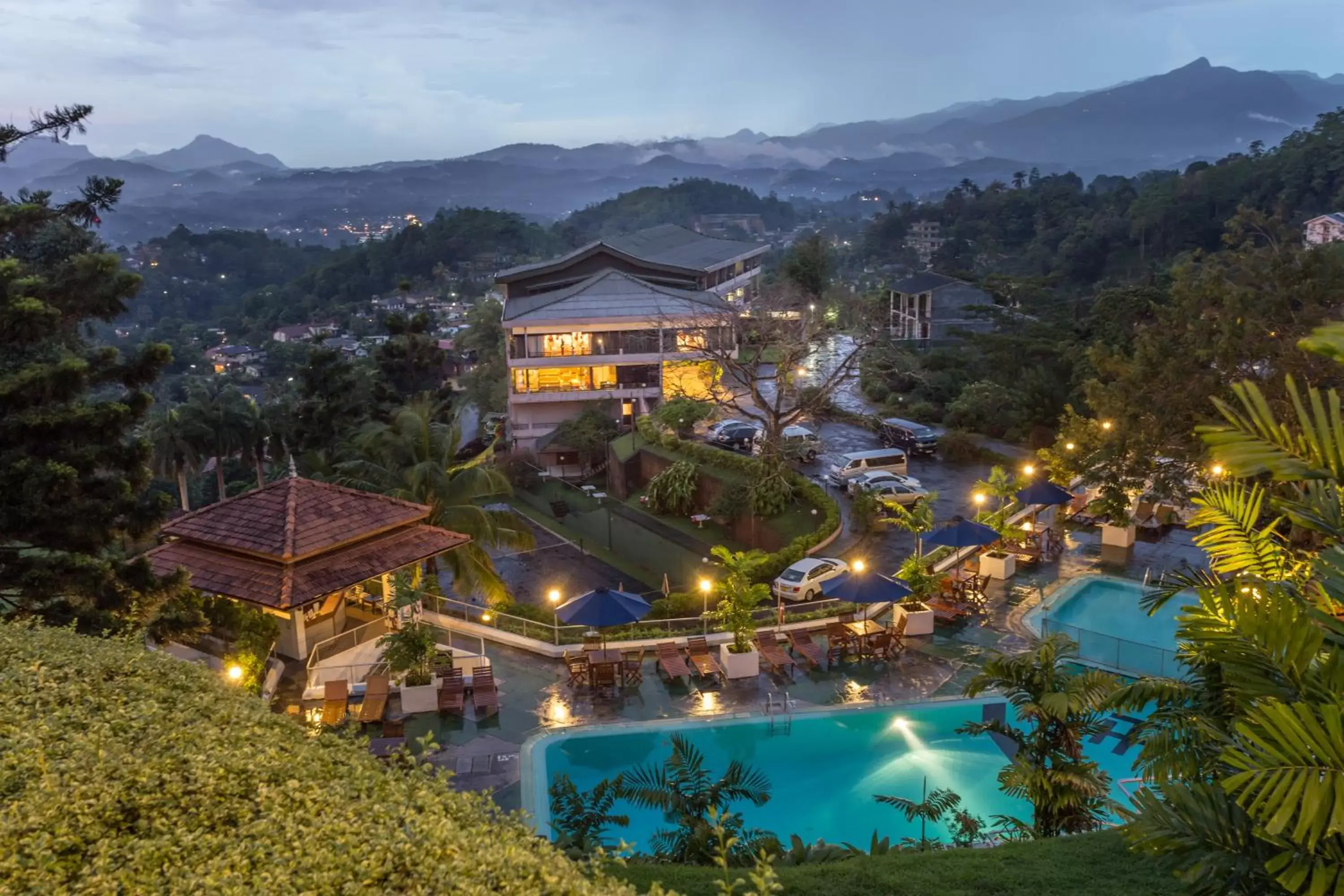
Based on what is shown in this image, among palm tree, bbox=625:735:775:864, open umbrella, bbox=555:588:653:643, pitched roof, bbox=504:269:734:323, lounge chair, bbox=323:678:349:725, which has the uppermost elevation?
pitched roof, bbox=504:269:734:323

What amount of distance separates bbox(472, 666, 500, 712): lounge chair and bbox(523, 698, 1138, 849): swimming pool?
1.08 meters

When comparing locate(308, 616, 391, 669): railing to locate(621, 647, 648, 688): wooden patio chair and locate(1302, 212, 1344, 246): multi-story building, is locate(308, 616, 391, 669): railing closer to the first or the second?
locate(621, 647, 648, 688): wooden patio chair

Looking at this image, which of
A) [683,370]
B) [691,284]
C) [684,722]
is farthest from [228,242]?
[684,722]

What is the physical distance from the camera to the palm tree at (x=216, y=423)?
3036 centimetres

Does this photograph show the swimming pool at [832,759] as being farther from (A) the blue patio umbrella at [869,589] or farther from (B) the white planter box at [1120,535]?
(B) the white planter box at [1120,535]

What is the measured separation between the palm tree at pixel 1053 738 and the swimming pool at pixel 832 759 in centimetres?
207

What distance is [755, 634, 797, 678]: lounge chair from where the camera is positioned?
15.2m

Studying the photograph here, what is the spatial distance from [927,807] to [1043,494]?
12199 mm

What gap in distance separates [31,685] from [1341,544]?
794cm

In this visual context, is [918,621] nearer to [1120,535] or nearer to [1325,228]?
[1120,535]

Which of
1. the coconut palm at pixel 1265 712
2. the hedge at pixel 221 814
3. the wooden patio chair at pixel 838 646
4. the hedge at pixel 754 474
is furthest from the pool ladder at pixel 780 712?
the hedge at pixel 221 814

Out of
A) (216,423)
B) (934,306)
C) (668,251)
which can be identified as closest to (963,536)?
(216,423)

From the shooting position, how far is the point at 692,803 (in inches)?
392

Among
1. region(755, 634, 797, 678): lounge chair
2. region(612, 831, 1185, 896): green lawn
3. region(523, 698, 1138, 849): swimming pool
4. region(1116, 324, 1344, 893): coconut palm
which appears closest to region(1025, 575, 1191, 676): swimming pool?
region(523, 698, 1138, 849): swimming pool
